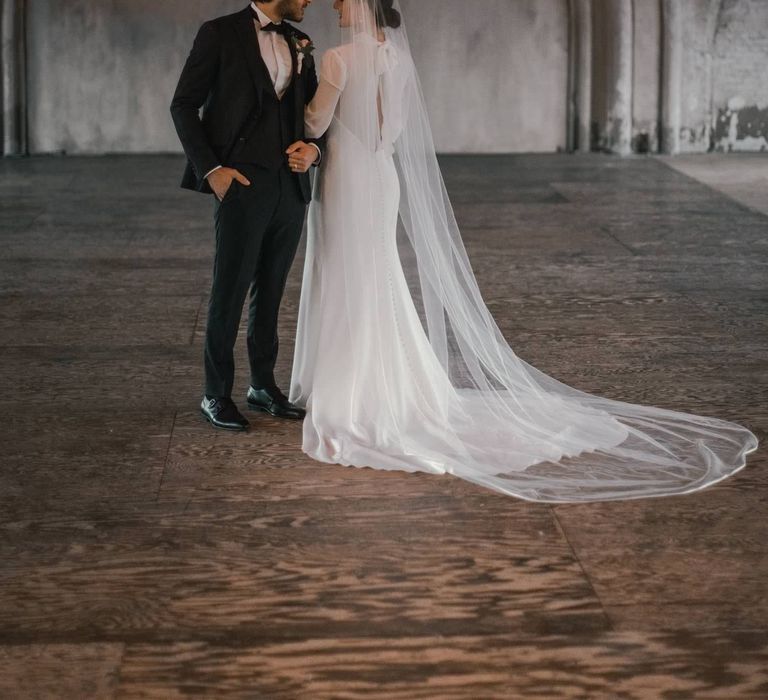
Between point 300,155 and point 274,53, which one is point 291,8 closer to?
point 274,53

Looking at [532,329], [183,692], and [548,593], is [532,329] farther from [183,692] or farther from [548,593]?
[183,692]

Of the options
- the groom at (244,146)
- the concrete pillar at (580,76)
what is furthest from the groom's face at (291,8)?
the concrete pillar at (580,76)

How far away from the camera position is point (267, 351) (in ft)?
17.6

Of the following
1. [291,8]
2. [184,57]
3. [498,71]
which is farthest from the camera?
[498,71]

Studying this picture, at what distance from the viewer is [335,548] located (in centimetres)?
401

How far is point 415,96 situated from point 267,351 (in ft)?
4.07

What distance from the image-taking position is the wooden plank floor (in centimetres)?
326

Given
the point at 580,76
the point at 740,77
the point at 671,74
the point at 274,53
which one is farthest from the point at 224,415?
the point at 740,77

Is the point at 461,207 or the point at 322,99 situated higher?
the point at 322,99

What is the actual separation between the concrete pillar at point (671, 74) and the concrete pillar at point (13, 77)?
291 inches

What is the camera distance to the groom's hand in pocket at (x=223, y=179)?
4867mm

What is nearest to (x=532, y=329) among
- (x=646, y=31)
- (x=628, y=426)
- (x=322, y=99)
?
(x=628, y=426)

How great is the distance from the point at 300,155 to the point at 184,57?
34.1ft

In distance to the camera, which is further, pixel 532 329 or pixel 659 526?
pixel 532 329
